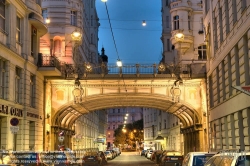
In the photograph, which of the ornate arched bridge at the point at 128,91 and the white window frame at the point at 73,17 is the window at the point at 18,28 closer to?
the ornate arched bridge at the point at 128,91

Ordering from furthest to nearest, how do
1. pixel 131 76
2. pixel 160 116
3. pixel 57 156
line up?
1. pixel 160 116
2. pixel 131 76
3. pixel 57 156

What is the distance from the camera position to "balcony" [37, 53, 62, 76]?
3362 cm

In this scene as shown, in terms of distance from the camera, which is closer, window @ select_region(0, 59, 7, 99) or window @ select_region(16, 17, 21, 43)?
window @ select_region(0, 59, 7, 99)

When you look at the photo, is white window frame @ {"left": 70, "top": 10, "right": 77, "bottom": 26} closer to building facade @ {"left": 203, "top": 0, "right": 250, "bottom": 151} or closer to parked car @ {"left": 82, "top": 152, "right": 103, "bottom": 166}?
parked car @ {"left": 82, "top": 152, "right": 103, "bottom": 166}

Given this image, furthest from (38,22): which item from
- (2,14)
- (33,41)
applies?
(2,14)

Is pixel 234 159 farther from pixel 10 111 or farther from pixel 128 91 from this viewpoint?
pixel 128 91

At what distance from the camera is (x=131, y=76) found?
122 feet

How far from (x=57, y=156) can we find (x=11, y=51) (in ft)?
29.7

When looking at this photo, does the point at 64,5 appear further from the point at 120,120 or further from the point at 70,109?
the point at 120,120

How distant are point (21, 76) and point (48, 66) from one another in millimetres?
4360

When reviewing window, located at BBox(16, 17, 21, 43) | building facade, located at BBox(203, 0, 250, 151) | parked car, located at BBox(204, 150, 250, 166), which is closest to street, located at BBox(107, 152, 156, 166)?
building facade, located at BBox(203, 0, 250, 151)

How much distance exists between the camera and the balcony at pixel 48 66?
33.6 m

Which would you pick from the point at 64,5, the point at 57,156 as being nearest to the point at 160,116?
the point at 64,5

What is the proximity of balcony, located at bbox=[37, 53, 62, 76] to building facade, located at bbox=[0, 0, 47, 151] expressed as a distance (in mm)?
417
